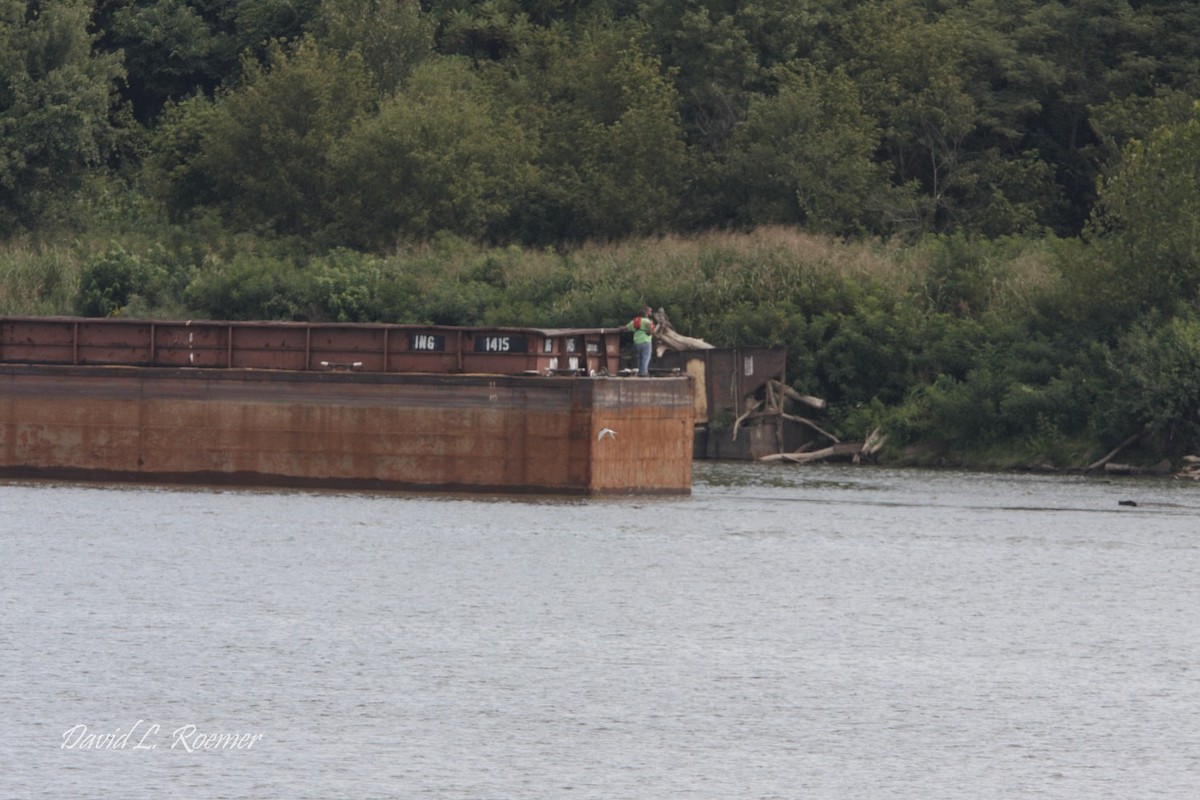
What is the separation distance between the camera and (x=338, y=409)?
1983 inches

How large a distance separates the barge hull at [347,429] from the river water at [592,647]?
87cm

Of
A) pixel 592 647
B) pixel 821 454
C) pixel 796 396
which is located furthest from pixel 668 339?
pixel 592 647

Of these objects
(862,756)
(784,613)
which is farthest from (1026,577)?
(862,756)

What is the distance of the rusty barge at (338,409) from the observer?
49.4 meters

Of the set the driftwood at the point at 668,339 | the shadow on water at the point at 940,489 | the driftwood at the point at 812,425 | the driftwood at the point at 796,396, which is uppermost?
the driftwood at the point at 668,339

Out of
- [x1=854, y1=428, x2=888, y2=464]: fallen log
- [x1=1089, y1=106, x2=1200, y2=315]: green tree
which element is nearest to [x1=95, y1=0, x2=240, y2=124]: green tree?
[x1=854, y1=428, x2=888, y2=464]: fallen log

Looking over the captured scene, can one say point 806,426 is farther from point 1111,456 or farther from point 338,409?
point 338,409

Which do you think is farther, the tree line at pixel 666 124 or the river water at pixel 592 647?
the tree line at pixel 666 124

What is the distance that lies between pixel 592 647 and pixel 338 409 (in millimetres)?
18881

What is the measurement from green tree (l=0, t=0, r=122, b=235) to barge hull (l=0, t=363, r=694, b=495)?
36578 millimetres

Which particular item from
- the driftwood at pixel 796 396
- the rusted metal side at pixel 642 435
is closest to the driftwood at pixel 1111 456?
the driftwood at pixel 796 396

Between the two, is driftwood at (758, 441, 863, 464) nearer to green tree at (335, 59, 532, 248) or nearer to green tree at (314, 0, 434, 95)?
green tree at (335, 59, 532, 248)

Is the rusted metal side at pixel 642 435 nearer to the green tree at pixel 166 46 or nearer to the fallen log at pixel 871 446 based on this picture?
the fallen log at pixel 871 446

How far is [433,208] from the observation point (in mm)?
82438
